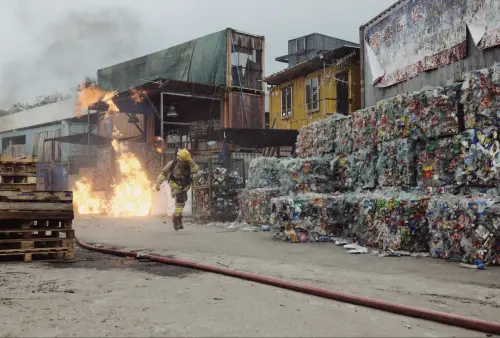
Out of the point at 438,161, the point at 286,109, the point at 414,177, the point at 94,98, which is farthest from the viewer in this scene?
the point at 94,98

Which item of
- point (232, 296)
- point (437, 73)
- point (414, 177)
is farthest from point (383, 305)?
point (437, 73)

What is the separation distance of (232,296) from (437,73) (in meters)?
9.62

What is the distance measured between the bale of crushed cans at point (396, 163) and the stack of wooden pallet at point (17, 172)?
252 inches

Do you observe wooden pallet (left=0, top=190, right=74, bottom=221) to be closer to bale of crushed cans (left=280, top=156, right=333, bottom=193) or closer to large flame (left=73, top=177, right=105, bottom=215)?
bale of crushed cans (left=280, top=156, right=333, bottom=193)

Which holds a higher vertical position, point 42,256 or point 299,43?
point 299,43

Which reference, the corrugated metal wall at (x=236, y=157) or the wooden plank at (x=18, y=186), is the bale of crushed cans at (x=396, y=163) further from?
the corrugated metal wall at (x=236, y=157)

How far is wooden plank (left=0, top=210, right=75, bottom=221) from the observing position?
671 centimetres

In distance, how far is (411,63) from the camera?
12.5m

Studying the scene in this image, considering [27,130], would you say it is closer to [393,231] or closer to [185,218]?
[185,218]

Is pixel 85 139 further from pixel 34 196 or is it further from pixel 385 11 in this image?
pixel 34 196

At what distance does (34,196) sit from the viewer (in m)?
6.99

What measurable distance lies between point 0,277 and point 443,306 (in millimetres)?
5088

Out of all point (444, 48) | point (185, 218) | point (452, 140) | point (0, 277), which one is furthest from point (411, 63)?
point (0, 277)

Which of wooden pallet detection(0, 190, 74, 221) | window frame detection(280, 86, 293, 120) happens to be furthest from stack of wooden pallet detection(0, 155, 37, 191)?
window frame detection(280, 86, 293, 120)
